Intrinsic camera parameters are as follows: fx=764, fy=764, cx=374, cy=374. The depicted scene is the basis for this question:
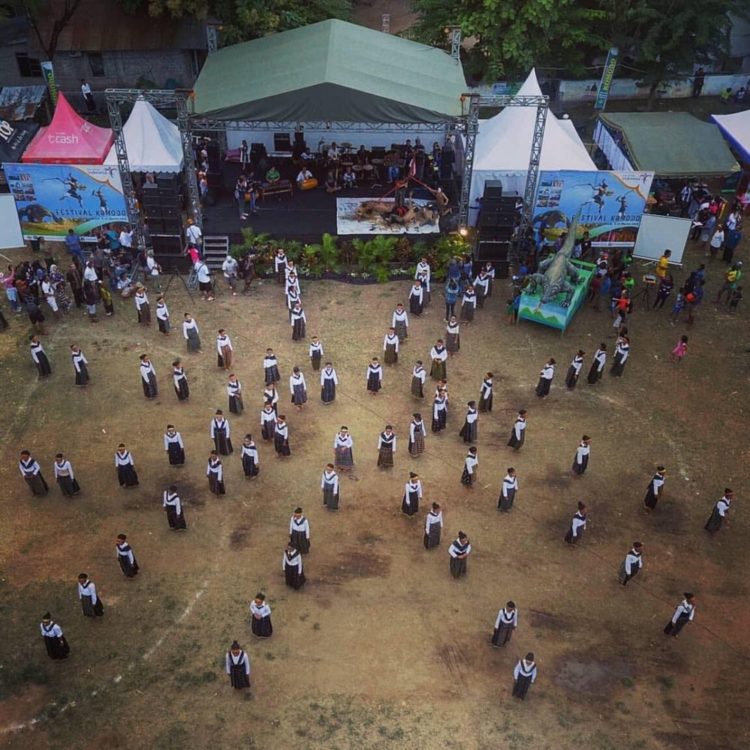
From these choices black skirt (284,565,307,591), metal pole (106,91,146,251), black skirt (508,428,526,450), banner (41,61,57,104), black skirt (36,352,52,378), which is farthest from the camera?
banner (41,61,57,104)

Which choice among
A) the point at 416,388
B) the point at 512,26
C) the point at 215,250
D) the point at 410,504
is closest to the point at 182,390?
the point at 416,388

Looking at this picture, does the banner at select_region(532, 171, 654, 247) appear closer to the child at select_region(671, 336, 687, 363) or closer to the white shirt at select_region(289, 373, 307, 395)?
the child at select_region(671, 336, 687, 363)

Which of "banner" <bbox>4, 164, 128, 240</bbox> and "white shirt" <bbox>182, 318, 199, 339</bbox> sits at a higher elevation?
"banner" <bbox>4, 164, 128, 240</bbox>

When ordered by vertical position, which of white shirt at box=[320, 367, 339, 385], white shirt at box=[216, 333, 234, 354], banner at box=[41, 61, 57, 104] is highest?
banner at box=[41, 61, 57, 104]

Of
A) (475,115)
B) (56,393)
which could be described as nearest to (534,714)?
(56,393)

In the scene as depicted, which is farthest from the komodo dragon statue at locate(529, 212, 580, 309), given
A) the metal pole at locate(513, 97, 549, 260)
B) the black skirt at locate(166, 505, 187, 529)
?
the black skirt at locate(166, 505, 187, 529)

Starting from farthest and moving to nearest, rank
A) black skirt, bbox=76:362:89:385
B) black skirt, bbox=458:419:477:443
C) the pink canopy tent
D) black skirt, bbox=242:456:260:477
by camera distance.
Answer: the pink canopy tent
black skirt, bbox=76:362:89:385
black skirt, bbox=458:419:477:443
black skirt, bbox=242:456:260:477

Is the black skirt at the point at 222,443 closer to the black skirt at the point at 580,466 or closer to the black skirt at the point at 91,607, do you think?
the black skirt at the point at 91,607
